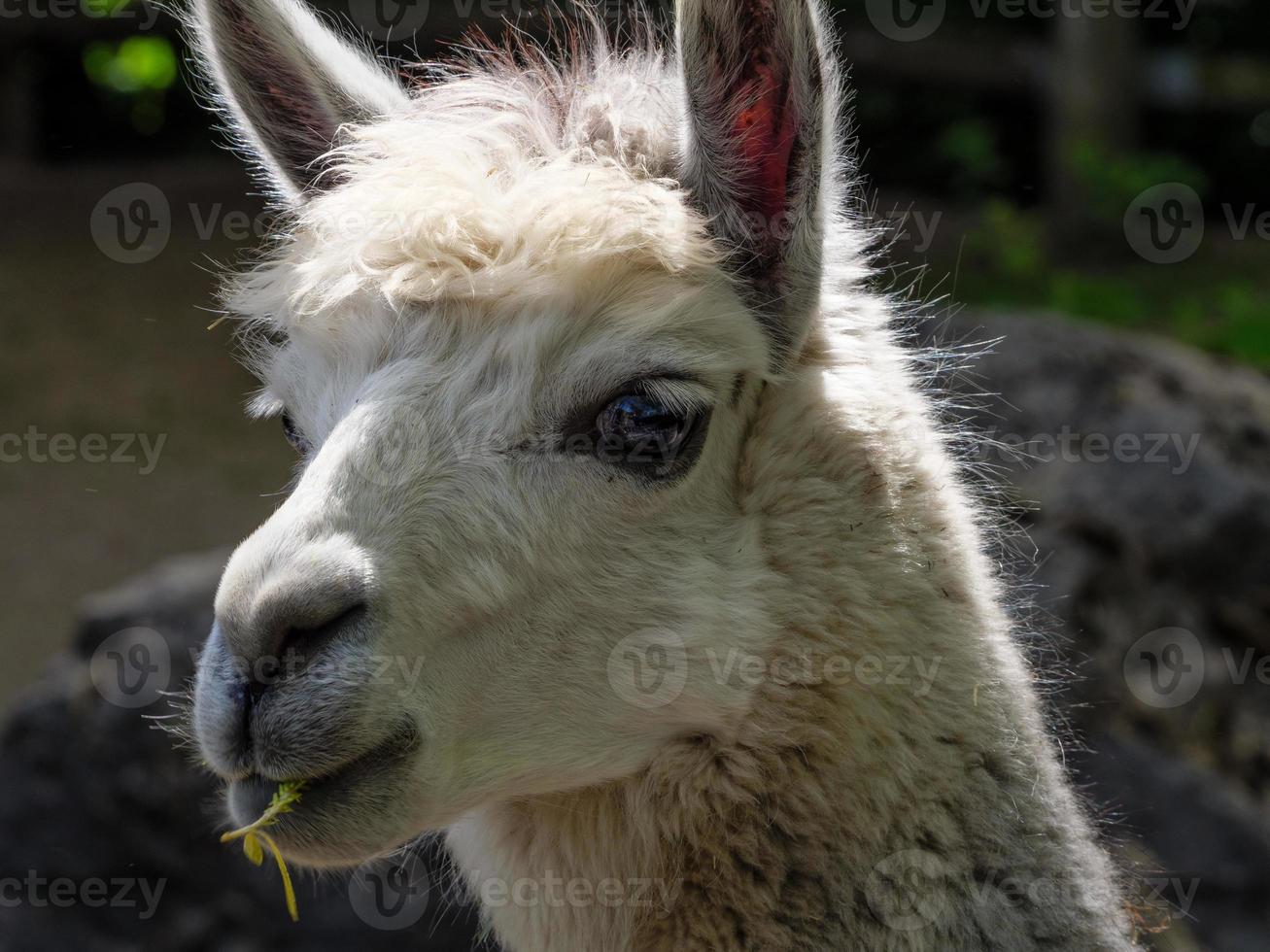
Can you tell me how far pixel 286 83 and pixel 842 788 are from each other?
1885 millimetres

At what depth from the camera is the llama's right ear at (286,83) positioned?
278cm

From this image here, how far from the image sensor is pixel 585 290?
2.27 m

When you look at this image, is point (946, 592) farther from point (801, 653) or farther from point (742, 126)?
point (742, 126)

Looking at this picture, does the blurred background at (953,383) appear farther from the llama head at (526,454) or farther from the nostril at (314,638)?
the nostril at (314,638)

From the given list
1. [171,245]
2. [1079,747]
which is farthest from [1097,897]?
[171,245]

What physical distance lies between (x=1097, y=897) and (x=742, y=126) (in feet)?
5.06

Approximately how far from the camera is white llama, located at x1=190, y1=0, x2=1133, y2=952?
83.8 inches

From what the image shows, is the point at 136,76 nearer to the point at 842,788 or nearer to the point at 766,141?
the point at 766,141

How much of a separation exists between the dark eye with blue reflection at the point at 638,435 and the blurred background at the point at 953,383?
2.76 feet

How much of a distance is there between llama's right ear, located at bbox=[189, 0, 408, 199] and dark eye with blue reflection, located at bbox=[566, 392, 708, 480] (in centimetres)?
98

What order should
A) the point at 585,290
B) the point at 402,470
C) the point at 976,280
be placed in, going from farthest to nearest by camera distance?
1. the point at 976,280
2. the point at 585,290
3. the point at 402,470

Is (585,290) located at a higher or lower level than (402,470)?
higher

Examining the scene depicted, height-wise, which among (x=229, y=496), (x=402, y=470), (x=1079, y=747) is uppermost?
(x=402, y=470)

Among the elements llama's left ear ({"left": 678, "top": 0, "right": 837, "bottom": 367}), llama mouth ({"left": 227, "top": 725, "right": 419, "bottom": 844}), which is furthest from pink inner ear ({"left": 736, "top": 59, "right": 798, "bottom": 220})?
llama mouth ({"left": 227, "top": 725, "right": 419, "bottom": 844})
